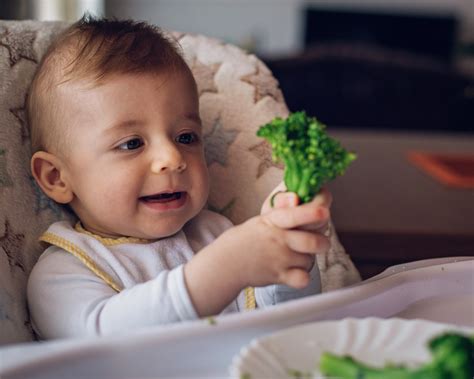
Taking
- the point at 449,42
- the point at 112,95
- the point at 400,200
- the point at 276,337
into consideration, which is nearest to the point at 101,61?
the point at 112,95

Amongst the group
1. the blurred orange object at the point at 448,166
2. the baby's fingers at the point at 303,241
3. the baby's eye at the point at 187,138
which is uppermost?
the baby's eye at the point at 187,138

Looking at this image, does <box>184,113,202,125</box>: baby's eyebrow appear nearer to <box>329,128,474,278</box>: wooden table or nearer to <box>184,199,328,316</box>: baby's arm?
<box>184,199,328,316</box>: baby's arm

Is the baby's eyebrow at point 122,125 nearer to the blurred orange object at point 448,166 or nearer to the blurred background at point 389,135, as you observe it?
the blurred background at point 389,135

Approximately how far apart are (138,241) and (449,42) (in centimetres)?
651

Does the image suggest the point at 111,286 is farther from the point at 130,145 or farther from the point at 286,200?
the point at 286,200

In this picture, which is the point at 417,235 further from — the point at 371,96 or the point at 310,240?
the point at 371,96

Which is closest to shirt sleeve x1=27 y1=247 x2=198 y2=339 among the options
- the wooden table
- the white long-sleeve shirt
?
the white long-sleeve shirt

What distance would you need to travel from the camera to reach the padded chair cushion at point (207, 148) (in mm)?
920

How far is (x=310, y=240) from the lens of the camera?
716mm

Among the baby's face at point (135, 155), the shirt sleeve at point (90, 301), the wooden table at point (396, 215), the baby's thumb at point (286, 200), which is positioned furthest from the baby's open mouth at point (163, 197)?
the wooden table at point (396, 215)

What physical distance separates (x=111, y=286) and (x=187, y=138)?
22 cm

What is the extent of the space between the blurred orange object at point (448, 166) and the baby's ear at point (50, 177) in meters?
1.16

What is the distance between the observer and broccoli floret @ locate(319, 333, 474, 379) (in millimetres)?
555

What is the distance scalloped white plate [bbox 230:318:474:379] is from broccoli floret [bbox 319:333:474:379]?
0.8 inches
